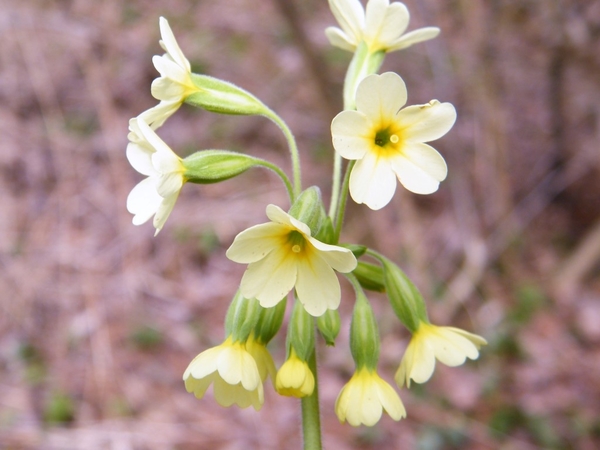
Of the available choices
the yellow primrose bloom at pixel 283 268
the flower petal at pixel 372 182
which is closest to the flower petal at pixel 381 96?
the flower petal at pixel 372 182

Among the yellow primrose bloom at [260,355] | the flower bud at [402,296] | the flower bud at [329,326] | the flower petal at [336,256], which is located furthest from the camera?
the flower bud at [402,296]

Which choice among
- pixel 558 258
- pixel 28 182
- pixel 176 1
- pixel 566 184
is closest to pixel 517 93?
pixel 566 184

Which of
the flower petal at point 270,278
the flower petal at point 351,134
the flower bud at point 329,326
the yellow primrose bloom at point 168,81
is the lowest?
the flower bud at point 329,326

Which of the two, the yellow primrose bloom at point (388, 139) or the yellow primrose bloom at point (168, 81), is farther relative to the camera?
the yellow primrose bloom at point (168, 81)

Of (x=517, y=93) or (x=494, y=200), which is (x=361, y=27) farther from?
(x=517, y=93)

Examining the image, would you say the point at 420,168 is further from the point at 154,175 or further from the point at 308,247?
the point at 154,175

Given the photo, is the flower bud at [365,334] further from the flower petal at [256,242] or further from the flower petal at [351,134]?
the flower petal at [351,134]

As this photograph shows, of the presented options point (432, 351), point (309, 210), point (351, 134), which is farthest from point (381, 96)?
point (432, 351)

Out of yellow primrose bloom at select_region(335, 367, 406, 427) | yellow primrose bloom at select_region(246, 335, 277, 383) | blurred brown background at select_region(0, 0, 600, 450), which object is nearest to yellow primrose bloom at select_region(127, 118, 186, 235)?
yellow primrose bloom at select_region(246, 335, 277, 383)
